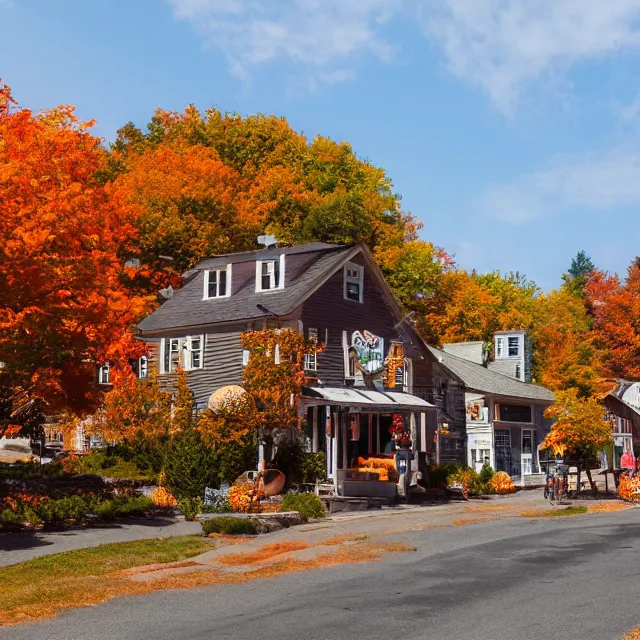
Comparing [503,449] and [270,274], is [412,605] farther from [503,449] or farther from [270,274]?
[503,449]

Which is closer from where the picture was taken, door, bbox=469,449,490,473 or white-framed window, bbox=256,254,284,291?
white-framed window, bbox=256,254,284,291

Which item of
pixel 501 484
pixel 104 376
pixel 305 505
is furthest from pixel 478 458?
pixel 305 505

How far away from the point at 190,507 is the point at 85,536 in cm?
531

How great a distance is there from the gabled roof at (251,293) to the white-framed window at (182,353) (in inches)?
26.3

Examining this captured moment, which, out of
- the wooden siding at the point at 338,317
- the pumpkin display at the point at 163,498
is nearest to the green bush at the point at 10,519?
the pumpkin display at the point at 163,498

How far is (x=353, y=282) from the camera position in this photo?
1706 inches

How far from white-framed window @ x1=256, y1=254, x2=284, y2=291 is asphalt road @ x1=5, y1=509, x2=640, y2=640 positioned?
71.5 ft

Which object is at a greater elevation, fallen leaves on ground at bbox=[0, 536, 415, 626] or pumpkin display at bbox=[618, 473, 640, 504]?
pumpkin display at bbox=[618, 473, 640, 504]

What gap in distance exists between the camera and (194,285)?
46312mm

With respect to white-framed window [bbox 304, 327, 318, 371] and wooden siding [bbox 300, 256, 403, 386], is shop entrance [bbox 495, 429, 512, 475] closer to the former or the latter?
wooden siding [bbox 300, 256, 403, 386]

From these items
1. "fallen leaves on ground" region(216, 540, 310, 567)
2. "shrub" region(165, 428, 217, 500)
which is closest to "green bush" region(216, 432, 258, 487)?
"shrub" region(165, 428, 217, 500)

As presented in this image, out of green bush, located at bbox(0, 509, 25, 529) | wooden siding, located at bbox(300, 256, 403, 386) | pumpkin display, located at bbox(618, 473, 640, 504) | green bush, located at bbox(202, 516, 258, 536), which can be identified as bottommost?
green bush, located at bbox(202, 516, 258, 536)

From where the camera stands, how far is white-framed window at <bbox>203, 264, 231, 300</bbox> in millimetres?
43938

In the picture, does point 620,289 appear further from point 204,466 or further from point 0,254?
point 0,254
